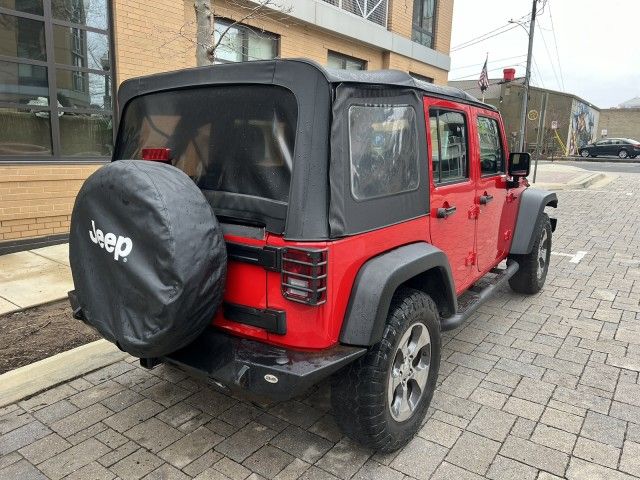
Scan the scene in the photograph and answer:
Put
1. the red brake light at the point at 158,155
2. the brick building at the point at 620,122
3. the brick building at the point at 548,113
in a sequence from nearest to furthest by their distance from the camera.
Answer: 1. the red brake light at the point at 158,155
2. the brick building at the point at 548,113
3. the brick building at the point at 620,122

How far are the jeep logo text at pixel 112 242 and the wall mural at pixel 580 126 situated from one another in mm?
46620

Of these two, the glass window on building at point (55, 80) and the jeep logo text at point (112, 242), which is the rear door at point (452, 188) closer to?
the jeep logo text at point (112, 242)

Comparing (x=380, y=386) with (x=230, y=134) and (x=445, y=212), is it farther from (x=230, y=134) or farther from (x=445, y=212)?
(x=230, y=134)

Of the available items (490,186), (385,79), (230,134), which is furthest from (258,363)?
(490,186)

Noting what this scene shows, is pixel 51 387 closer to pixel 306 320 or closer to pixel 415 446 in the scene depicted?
pixel 306 320

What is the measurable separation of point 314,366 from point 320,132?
1.06m

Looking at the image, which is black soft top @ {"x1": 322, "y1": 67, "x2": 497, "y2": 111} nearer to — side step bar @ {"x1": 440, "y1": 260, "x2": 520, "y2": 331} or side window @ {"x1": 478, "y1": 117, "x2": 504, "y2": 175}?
side window @ {"x1": 478, "y1": 117, "x2": 504, "y2": 175}

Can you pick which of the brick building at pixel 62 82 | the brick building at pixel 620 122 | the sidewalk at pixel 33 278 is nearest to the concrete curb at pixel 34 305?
the sidewalk at pixel 33 278

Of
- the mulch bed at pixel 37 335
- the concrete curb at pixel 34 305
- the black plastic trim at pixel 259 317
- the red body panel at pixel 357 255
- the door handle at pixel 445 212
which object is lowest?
the mulch bed at pixel 37 335

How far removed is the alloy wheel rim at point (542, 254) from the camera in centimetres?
527

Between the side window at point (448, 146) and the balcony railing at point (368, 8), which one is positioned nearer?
the side window at point (448, 146)

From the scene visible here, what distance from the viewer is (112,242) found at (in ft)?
7.46

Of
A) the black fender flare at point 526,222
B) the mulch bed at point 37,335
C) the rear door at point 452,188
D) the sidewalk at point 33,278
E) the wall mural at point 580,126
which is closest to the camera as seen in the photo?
the rear door at point 452,188

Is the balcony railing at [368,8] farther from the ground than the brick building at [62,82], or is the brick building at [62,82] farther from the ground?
the balcony railing at [368,8]
